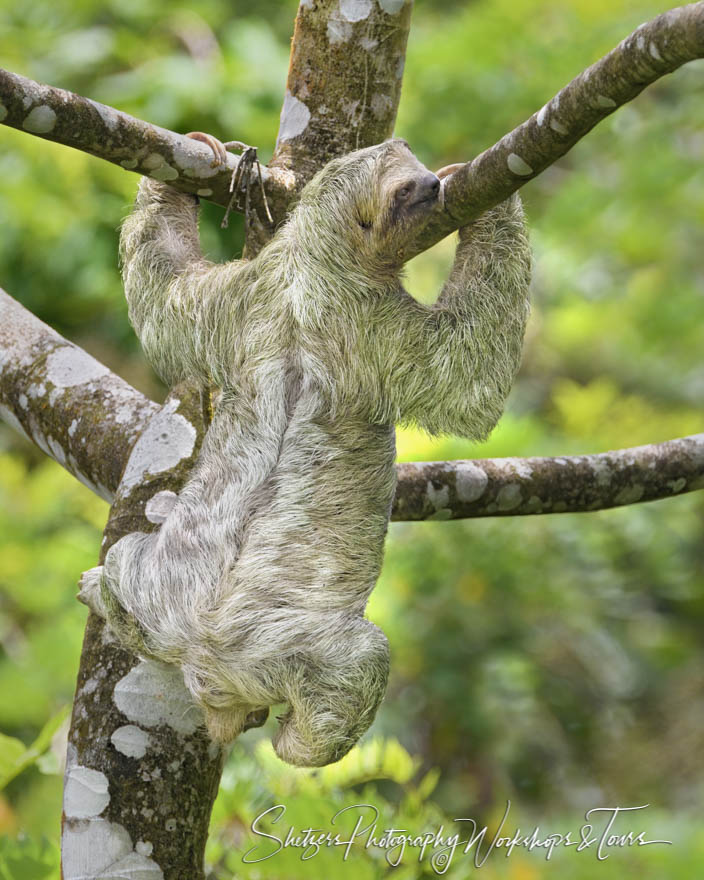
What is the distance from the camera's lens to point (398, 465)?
3.25 meters

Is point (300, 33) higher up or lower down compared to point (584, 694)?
higher up

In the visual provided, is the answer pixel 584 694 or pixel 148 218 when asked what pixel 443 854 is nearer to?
pixel 148 218

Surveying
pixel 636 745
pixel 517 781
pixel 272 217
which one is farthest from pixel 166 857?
pixel 636 745

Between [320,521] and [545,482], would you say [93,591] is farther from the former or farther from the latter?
[545,482]

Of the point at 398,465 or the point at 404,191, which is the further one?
the point at 398,465

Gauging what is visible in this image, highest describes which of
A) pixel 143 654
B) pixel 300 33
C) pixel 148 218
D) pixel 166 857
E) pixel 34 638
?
pixel 300 33

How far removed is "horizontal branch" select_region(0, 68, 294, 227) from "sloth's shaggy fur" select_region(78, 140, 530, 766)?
23 centimetres

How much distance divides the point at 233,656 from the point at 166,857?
61cm

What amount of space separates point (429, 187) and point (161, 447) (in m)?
1.08

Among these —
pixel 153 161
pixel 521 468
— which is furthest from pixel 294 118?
pixel 521 468

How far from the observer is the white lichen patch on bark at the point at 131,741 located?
8.41 ft

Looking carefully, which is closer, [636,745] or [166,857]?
[166,857]

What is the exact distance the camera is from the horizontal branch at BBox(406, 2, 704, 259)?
1786mm

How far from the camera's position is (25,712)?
5.86 meters
